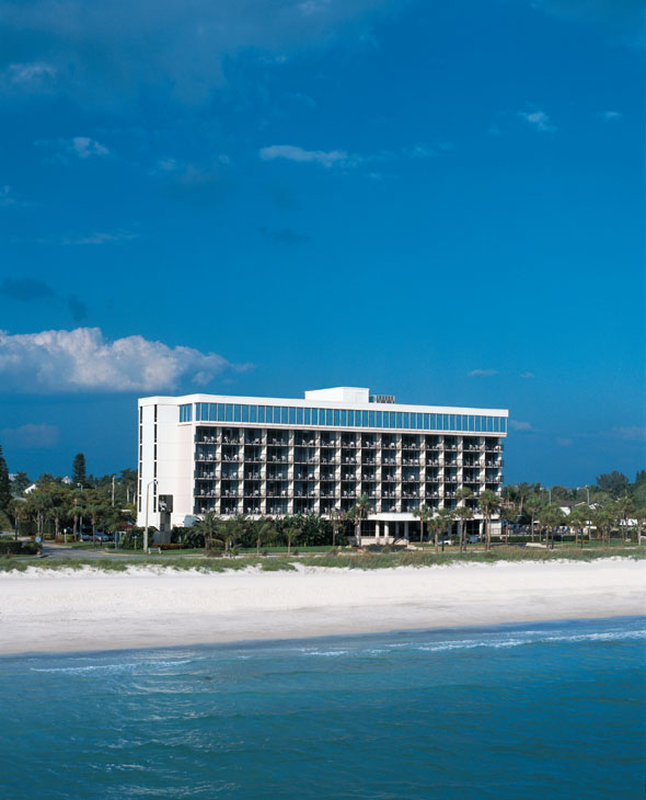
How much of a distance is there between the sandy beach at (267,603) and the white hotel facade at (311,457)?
4470 centimetres

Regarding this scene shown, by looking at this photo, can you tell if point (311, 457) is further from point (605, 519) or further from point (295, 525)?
point (605, 519)

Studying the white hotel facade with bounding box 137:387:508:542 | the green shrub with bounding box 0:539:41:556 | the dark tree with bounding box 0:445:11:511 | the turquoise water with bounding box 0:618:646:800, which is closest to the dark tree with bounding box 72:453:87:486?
the dark tree with bounding box 0:445:11:511

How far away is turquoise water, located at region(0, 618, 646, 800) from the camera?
21953mm

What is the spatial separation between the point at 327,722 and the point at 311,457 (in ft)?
269

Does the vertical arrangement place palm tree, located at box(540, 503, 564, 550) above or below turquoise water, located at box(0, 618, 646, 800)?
above

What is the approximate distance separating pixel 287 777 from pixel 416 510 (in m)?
86.1

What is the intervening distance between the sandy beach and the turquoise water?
3.16 m

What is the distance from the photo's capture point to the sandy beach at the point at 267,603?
123 feet

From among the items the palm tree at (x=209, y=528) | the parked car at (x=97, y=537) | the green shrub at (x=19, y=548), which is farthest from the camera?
the parked car at (x=97, y=537)

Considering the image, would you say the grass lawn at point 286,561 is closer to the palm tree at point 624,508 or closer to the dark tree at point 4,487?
the palm tree at point 624,508

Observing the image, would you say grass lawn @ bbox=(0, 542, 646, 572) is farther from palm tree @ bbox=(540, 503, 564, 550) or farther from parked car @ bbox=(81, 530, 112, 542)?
parked car @ bbox=(81, 530, 112, 542)

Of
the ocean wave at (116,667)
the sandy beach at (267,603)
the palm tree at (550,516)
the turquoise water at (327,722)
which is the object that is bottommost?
the turquoise water at (327,722)

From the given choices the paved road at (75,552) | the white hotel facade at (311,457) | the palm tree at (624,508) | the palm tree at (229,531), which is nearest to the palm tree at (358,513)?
the white hotel facade at (311,457)

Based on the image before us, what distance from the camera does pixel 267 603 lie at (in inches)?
1751
